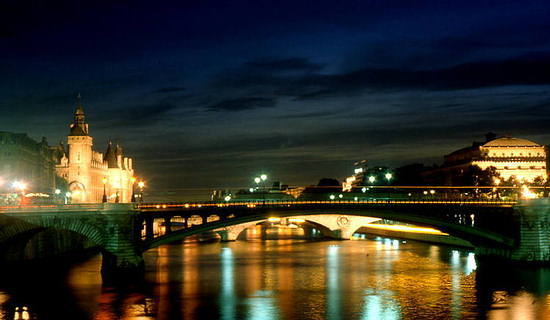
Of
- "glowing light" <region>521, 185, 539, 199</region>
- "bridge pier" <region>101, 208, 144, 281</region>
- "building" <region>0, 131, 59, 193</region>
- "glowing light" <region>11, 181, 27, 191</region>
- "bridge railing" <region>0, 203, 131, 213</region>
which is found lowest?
"bridge pier" <region>101, 208, 144, 281</region>

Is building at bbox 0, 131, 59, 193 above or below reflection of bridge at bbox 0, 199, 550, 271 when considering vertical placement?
above

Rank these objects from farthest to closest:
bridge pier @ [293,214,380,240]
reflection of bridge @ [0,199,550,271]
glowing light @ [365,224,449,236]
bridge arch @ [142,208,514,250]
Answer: bridge pier @ [293,214,380,240] → glowing light @ [365,224,449,236] → bridge arch @ [142,208,514,250] → reflection of bridge @ [0,199,550,271]

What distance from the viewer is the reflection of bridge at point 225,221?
75625mm

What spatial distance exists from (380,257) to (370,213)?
12088 mm

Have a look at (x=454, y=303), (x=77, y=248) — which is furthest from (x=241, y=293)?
(x=77, y=248)

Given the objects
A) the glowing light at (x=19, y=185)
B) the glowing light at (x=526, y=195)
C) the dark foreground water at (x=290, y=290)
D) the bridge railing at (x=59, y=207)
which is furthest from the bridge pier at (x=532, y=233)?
the glowing light at (x=19, y=185)

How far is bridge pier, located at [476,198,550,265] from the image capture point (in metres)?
85.0

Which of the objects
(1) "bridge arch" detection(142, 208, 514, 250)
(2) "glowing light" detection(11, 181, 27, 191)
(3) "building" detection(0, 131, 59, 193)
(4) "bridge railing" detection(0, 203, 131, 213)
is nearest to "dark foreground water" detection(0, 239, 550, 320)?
(1) "bridge arch" detection(142, 208, 514, 250)

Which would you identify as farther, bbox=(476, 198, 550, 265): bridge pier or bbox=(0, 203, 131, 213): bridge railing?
bbox=(476, 198, 550, 265): bridge pier

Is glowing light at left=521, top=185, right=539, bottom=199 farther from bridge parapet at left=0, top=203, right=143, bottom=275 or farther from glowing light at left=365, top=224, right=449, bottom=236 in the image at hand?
bridge parapet at left=0, top=203, right=143, bottom=275

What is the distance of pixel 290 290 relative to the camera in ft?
235

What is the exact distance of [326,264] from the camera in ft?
308

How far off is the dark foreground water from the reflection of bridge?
310 centimetres

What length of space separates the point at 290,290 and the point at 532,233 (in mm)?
27990
